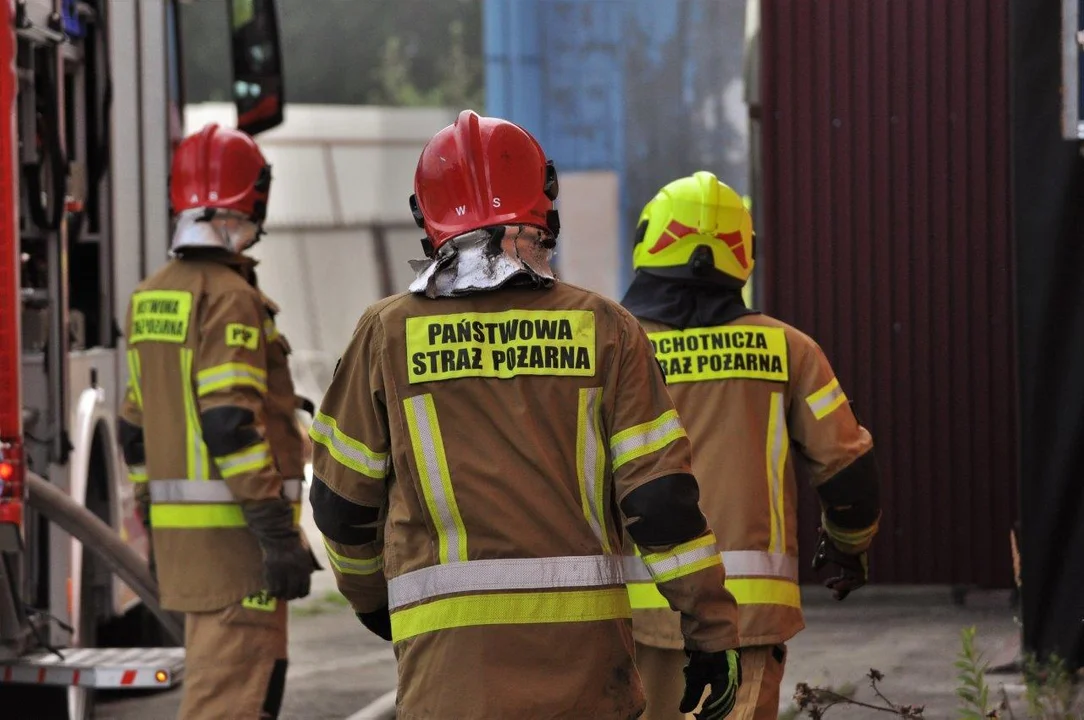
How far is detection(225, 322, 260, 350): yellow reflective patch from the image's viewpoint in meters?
5.40

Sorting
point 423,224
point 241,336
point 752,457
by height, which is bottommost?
point 752,457

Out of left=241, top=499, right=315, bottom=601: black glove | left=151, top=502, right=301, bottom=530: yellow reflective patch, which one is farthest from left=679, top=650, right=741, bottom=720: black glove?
left=151, top=502, right=301, bottom=530: yellow reflective patch

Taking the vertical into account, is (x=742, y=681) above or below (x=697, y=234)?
below

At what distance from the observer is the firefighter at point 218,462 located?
17.6ft

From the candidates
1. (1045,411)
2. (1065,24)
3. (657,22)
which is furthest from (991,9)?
(657,22)

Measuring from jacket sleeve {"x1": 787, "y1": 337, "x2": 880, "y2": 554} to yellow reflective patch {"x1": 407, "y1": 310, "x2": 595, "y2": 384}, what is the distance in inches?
47.6

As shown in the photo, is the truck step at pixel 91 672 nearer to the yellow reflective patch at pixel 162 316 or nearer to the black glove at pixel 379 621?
the yellow reflective patch at pixel 162 316

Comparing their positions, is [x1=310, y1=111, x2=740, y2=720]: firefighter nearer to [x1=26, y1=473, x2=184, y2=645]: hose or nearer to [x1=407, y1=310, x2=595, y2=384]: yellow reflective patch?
[x1=407, y1=310, x2=595, y2=384]: yellow reflective patch

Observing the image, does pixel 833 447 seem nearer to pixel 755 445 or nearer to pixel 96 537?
pixel 755 445

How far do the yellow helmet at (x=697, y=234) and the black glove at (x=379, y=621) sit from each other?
1.36m

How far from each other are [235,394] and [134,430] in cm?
59

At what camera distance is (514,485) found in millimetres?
3291

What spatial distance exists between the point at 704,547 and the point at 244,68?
4.88 meters

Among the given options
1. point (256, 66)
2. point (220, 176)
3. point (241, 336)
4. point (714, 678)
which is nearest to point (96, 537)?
point (241, 336)
